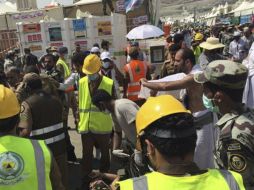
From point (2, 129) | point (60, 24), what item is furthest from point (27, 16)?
point (2, 129)

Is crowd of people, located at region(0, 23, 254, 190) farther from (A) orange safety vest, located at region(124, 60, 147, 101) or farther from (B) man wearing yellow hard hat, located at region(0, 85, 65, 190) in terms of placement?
(A) orange safety vest, located at region(124, 60, 147, 101)

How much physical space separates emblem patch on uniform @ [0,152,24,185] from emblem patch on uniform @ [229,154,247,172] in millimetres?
1207

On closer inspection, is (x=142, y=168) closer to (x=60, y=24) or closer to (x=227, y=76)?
(x=227, y=76)

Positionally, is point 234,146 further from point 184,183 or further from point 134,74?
point 134,74

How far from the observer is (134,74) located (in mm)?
6988

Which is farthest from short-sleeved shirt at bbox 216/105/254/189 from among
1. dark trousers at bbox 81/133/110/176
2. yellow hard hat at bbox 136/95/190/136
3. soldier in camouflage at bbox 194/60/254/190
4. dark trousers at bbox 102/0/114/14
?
dark trousers at bbox 102/0/114/14

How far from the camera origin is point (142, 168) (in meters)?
3.02

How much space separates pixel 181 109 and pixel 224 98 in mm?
726

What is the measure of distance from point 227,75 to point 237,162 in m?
0.52

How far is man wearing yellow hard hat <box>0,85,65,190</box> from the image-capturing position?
7.60 ft

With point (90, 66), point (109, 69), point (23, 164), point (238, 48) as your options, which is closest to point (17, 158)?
point (23, 164)

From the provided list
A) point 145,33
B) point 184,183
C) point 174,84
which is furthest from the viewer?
point 145,33

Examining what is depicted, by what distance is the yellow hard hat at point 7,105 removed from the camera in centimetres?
240

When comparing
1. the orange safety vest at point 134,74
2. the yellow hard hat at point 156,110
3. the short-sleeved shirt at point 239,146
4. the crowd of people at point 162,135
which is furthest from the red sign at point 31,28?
the yellow hard hat at point 156,110
